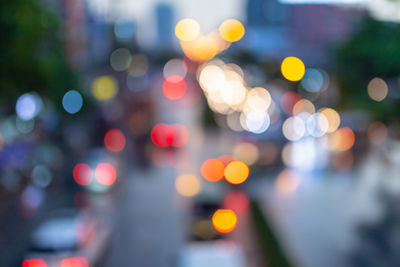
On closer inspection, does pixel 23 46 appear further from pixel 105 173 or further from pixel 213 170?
pixel 213 170

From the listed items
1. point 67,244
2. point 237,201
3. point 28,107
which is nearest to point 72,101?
point 28,107

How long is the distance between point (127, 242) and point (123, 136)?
49.1 feet

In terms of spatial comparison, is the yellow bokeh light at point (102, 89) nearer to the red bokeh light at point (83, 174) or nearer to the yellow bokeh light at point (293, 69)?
the yellow bokeh light at point (293, 69)

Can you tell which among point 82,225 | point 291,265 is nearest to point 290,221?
point 291,265

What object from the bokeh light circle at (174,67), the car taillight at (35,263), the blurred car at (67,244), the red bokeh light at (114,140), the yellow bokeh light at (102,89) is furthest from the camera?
the bokeh light circle at (174,67)

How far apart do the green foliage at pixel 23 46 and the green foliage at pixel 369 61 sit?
8.57 m

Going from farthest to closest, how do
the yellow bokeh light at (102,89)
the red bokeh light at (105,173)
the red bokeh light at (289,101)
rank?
the red bokeh light at (289,101) → the yellow bokeh light at (102,89) → the red bokeh light at (105,173)

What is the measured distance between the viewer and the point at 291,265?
961 centimetres

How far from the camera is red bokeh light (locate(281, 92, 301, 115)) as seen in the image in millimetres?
32250

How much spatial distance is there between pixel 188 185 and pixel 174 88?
42.6 meters

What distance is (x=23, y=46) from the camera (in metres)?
11.7

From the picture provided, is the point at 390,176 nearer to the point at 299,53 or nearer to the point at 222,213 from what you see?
the point at 222,213

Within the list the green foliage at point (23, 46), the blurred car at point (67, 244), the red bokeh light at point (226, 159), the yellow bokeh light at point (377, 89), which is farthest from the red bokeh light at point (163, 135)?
the yellow bokeh light at point (377, 89)

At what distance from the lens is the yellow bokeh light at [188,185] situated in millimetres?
16125
